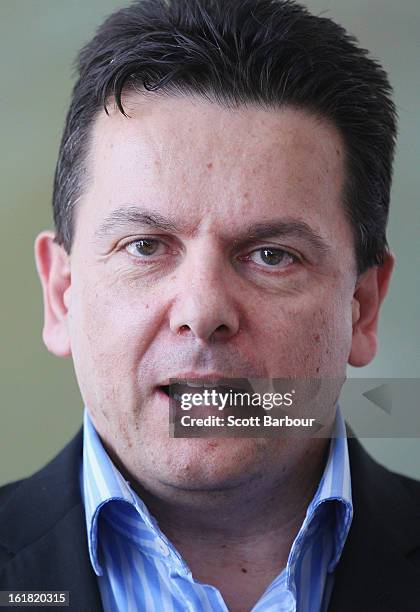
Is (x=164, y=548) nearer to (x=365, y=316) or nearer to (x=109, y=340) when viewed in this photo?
(x=109, y=340)

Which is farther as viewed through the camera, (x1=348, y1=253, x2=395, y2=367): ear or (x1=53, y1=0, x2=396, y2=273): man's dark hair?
(x1=348, y1=253, x2=395, y2=367): ear

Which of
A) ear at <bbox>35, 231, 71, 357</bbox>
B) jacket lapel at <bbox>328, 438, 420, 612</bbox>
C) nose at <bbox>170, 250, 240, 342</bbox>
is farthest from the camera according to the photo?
ear at <bbox>35, 231, 71, 357</bbox>

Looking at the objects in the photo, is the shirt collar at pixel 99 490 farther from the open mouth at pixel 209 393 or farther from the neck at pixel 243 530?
the open mouth at pixel 209 393

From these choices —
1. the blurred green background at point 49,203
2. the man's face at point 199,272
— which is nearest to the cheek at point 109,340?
the man's face at point 199,272

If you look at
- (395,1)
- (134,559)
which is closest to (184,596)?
(134,559)

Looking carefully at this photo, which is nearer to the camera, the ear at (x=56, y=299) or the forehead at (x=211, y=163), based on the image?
the forehead at (x=211, y=163)

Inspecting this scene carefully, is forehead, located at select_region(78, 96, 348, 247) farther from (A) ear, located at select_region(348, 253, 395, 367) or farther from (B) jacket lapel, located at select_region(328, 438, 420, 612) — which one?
(B) jacket lapel, located at select_region(328, 438, 420, 612)

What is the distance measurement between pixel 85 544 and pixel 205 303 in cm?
39

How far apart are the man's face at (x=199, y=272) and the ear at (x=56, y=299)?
111mm

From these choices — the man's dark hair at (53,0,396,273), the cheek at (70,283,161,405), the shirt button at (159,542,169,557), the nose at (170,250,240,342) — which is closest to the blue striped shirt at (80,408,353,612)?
the shirt button at (159,542,169,557)

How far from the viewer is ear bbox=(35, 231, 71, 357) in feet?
4.87

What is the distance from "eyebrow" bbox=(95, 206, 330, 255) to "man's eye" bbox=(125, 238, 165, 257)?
30 mm

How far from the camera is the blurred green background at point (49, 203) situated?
200cm

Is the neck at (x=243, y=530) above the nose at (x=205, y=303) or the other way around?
the other way around
